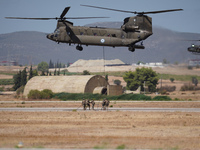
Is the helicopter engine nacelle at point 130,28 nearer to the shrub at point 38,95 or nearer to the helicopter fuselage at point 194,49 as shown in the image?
the helicopter fuselage at point 194,49

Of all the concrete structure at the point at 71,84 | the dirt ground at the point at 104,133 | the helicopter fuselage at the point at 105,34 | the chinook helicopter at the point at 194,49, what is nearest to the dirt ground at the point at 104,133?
the dirt ground at the point at 104,133

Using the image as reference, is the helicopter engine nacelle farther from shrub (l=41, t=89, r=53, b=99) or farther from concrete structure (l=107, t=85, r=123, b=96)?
shrub (l=41, t=89, r=53, b=99)

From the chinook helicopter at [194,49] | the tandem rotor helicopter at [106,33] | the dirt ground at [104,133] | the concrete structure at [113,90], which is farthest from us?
the concrete structure at [113,90]

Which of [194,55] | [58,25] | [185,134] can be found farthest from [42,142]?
[194,55]

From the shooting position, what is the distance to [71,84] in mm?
76625

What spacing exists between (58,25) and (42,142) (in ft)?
72.2

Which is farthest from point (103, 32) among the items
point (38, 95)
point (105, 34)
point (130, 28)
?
point (38, 95)

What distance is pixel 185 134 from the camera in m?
23.8

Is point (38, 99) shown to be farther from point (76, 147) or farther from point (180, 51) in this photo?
point (76, 147)

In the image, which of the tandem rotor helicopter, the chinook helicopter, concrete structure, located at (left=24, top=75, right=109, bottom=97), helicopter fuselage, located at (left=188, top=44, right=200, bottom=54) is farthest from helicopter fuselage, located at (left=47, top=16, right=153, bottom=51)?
concrete structure, located at (left=24, top=75, right=109, bottom=97)

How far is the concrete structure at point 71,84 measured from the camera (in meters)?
74.1

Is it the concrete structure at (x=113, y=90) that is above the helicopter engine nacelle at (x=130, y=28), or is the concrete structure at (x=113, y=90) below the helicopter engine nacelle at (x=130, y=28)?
below

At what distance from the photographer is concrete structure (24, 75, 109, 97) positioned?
243 ft

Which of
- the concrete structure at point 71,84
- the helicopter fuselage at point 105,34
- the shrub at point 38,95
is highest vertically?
the helicopter fuselage at point 105,34
